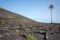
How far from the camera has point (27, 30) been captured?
5.52 metres

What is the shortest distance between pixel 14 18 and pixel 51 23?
3.61ft

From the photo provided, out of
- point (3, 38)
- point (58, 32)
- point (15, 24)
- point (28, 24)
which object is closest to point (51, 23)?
point (58, 32)

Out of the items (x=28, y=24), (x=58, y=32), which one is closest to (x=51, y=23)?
(x=58, y=32)

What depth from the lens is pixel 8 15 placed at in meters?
5.53

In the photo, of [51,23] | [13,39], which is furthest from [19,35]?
[51,23]

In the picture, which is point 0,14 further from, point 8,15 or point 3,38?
point 3,38

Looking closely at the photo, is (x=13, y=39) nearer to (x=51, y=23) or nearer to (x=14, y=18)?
(x=14, y=18)

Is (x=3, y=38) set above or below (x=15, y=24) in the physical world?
below

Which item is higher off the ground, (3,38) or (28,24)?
(28,24)

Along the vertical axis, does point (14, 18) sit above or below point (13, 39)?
above

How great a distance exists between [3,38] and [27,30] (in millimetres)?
709

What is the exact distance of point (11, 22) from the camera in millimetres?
5477

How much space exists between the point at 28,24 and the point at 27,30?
177 millimetres

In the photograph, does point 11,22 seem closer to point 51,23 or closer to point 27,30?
point 27,30
